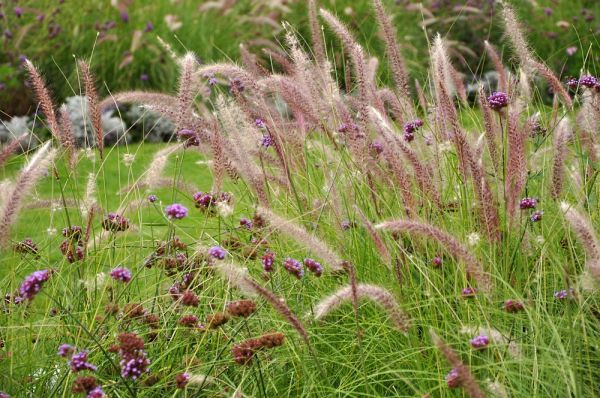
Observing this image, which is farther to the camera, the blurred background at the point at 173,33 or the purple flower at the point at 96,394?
the blurred background at the point at 173,33

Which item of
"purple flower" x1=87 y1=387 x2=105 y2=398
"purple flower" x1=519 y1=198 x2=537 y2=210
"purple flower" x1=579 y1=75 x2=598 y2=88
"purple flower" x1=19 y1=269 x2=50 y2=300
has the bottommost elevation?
"purple flower" x1=519 y1=198 x2=537 y2=210

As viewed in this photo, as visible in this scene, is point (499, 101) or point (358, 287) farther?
point (499, 101)

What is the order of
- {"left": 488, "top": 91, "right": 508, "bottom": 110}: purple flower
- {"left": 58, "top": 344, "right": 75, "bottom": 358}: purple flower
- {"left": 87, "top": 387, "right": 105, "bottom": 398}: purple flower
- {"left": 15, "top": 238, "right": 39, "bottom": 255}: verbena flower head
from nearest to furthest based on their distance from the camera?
{"left": 87, "top": 387, "right": 105, "bottom": 398}: purple flower, {"left": 58, "top": 344, "right": 75, "bottom": 358}: purple flower, {"left": 488, "top": 91, "right": 508, "bottom": 110}: purple flower, {"left": 15, "top": 238, "right": 39, "bottom": 255}: verbena flower head

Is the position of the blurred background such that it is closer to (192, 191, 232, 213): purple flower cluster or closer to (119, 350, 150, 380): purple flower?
(192, 191, 232, 213): purple flower cluster

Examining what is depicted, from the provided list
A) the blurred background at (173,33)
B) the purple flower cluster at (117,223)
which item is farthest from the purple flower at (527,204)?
the blurred background at (173,33)

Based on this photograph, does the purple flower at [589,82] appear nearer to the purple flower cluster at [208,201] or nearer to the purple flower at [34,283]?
the purple flower cluster at [208,201]

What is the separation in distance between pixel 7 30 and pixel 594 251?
27.1 feet

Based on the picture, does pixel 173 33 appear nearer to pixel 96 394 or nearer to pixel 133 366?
pixel 133 366

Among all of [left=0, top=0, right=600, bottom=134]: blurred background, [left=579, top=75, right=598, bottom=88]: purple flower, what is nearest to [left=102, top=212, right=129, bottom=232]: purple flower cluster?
[left=579, top=75, right=598, bottom=88]: purple flower

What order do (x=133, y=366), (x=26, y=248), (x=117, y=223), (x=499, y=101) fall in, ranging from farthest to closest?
(x=26, y=248) → (x=117, y=223) → (x=499, y=101) → (x=133, y=366)

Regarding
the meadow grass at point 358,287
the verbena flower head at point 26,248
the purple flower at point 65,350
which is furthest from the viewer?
the verbena flower head at point 26,248

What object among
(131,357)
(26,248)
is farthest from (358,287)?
(26,248)

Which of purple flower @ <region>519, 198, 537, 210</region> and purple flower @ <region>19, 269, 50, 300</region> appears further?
purple flower @ <region>519, 198, 537, 210</region>

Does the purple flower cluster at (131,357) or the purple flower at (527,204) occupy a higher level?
the purple flower cluster at (131,357)
